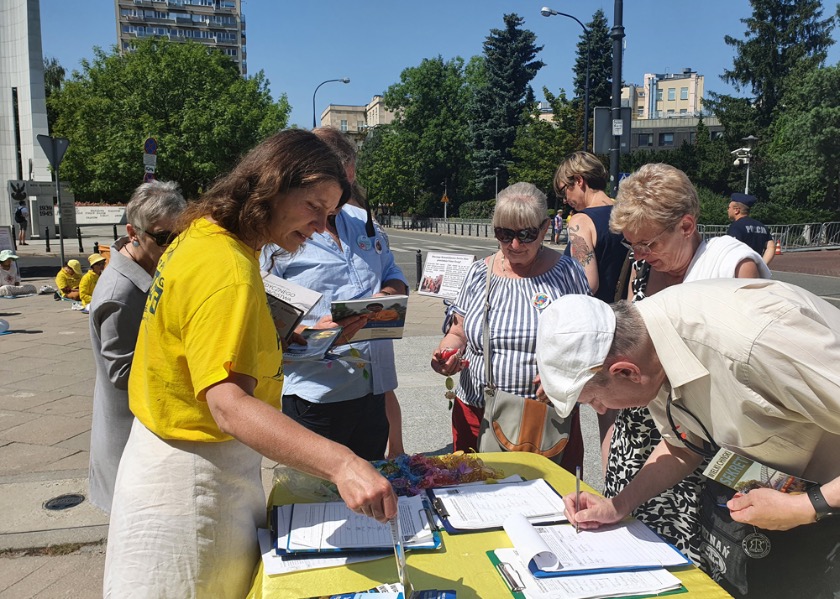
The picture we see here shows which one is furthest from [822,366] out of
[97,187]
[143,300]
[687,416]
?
[97,187]

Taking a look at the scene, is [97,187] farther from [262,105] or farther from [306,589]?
[306,589]

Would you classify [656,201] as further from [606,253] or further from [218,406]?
[218,406]

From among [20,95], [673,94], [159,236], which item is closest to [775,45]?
[20,95]

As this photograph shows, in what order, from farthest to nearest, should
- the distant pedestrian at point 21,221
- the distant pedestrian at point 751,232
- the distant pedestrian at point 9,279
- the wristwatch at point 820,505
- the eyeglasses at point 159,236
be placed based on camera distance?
the distant pedestrian at point 21,221
the distant pedestrian at point 9,279
the distant pedestrian at point 751,232
the eyeglasses at point 159,236
the wristwatch at point 820,505

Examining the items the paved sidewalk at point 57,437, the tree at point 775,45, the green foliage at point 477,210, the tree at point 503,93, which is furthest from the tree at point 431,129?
the paved sidewalk at point 57,437

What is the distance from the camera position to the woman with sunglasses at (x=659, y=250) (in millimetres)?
2377

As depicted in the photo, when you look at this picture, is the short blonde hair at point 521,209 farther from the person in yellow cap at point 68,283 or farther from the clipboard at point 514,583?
the person in yellow cap at point 68,283

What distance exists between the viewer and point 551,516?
5.97 ft

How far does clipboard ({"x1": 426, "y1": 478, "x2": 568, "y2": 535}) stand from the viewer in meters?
1.75

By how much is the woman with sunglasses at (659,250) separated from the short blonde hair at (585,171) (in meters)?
1.21

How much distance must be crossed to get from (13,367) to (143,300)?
18.5 ft

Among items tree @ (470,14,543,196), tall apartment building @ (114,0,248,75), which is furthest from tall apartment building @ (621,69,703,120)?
tall apartment building @ (114,0,248,75)

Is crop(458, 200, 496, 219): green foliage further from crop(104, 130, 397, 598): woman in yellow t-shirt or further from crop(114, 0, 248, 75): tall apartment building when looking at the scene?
crop(114, 0, 248, 75): tall apartment building

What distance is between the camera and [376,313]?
8.54 feet
